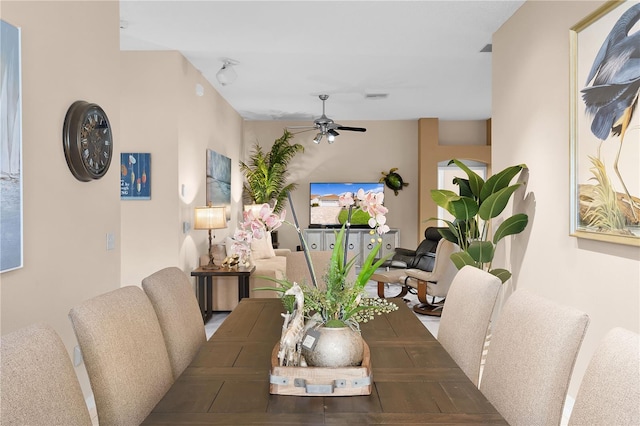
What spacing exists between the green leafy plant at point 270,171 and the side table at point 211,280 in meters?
2.75

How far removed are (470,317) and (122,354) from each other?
4.25 feet

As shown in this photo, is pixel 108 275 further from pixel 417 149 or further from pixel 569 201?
pixel 417 149

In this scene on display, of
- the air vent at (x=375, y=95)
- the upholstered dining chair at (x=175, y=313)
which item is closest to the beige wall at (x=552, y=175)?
the upholstered dining chair at (x=175, y=313)

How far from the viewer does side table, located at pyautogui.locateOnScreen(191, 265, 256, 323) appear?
4867 millimetres

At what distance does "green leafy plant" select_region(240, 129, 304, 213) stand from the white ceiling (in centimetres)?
135

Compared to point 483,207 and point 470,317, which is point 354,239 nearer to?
point 483,207

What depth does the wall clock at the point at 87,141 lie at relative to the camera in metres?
2.54

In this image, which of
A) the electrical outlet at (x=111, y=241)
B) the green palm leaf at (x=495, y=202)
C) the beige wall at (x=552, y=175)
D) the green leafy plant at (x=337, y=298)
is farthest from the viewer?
the green palm leaf at (x=495, y=202)

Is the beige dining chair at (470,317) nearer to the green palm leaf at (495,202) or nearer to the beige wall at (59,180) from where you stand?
the green palm leaf at (495,202)

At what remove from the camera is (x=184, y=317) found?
6.80 feet

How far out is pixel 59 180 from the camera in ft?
8.14

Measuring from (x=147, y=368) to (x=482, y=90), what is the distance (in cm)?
585

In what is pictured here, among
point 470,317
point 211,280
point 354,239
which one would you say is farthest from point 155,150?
point 354,239

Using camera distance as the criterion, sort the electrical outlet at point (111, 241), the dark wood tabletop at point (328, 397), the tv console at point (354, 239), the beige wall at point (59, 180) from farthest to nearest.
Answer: the tv console at point (354, 239) < the electrical outlet at point (111, 241) < the beige wall at point (59, 180) < the dark wood tabletop at point (328, 397)
